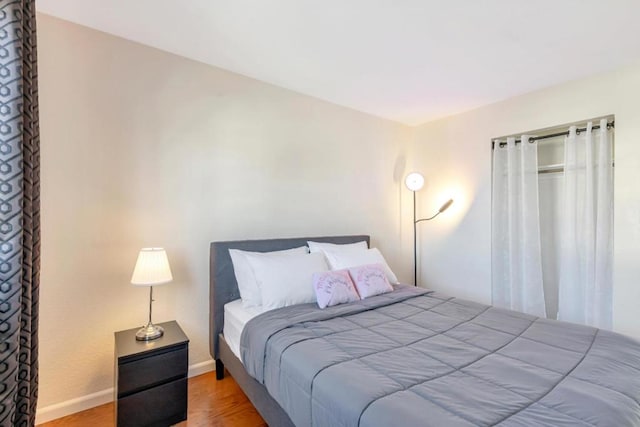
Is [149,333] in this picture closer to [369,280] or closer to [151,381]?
[151,381]

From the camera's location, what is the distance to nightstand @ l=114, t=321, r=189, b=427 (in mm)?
1577

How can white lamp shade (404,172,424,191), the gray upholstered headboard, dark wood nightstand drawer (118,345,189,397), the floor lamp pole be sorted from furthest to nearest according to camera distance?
the floor lamp pole < white lamp shade (404,172,424,191) < the gray upholstered headboard < dark wood nightstand drawer (118,345,189,397)

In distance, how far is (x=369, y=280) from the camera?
7.63ft

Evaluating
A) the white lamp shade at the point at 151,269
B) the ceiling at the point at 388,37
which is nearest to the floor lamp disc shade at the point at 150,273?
the white lamp shade at the point at 151,269

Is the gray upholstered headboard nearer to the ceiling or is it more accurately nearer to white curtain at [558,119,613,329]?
the ceiling

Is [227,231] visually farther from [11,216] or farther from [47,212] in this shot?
[11,216]

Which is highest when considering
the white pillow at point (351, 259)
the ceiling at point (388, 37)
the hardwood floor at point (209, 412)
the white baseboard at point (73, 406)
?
the ceiling at point (388, 37)

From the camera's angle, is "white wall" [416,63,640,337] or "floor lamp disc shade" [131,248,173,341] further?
"white wall" [416,63,640,337]

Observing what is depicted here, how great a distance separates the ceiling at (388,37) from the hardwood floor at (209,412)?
8.01 feet

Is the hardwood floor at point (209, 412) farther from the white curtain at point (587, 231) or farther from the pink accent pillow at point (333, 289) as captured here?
the white curtain at point (587, 231)

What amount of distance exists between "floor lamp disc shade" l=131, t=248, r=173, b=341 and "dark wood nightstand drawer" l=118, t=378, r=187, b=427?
0.97 ft

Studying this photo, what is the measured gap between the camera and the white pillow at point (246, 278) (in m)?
2.10

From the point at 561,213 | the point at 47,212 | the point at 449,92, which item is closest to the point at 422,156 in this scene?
the point at 449,92

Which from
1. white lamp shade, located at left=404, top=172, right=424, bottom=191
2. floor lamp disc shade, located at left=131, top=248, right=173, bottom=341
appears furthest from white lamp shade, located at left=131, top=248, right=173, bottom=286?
white lamp shade, located at left=404, top=172, right=424, bottom=191
